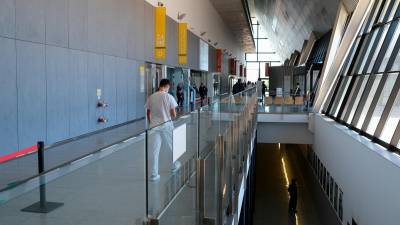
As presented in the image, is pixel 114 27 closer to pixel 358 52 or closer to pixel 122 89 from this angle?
pixel 122 89

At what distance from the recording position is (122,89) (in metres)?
14.9

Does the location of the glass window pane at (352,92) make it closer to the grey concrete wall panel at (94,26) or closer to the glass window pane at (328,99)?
the glass window pane at (328,99)

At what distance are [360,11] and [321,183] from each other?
701cm

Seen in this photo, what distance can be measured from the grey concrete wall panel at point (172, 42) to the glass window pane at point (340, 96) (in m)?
8.74

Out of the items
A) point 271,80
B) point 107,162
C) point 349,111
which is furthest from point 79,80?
point 271,80

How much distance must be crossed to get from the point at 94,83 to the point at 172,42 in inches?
387

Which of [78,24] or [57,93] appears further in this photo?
[78,24]

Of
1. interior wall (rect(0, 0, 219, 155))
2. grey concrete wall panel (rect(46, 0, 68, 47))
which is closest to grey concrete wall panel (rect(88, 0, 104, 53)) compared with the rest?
interior wall (rect(0, 0, 219, 155))

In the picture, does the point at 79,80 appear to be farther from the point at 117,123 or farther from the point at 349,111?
the point at 349,111

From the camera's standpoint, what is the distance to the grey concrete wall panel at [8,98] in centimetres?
809

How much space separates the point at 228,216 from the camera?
5773 millimetres

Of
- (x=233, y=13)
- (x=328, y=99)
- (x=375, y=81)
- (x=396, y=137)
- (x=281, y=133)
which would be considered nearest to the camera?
(x=396, y=137)

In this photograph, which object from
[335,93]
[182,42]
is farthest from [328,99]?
[182,42]

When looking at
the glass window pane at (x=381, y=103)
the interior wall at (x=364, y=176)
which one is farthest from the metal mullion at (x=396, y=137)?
the glass window pane at (x=381, y=103)
